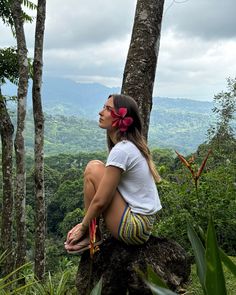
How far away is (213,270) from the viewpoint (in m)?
1.10

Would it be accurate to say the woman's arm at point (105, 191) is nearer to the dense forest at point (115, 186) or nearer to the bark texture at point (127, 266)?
the dense forest at point (115, 186)

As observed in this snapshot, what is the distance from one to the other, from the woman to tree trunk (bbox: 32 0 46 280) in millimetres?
2822

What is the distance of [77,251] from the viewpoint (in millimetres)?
2844

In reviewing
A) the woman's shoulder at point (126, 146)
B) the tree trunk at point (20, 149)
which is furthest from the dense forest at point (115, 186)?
the woman's shoulder at point (126, 146)

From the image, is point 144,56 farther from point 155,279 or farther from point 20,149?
point 20,149

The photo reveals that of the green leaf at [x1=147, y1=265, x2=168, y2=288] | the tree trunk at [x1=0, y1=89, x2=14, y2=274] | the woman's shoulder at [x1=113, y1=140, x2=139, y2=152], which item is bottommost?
the tree trunk at [x1=0, y1=89, x2=14, y2=274]

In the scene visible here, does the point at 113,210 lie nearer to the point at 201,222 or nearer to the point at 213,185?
the point at 201,222

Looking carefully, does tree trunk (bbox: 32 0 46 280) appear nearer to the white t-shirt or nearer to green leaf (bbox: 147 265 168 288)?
the white t-shirt

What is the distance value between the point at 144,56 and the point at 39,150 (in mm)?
2773

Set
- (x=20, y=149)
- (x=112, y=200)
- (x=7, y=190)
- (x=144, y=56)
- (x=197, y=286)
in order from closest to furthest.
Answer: (x=112, y=200)
(x=197, y=286)
(x=144, y=56)
(x=20, y=149)
(x=7, y=190)

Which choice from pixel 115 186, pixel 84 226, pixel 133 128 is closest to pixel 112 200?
pixel 115 186

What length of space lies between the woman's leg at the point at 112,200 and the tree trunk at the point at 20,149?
11.2 ft

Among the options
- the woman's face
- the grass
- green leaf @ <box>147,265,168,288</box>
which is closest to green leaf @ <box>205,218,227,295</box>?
green leaf @ <box>147,265,168,288</box>

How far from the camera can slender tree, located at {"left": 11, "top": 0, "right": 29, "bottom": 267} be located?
588 cm
